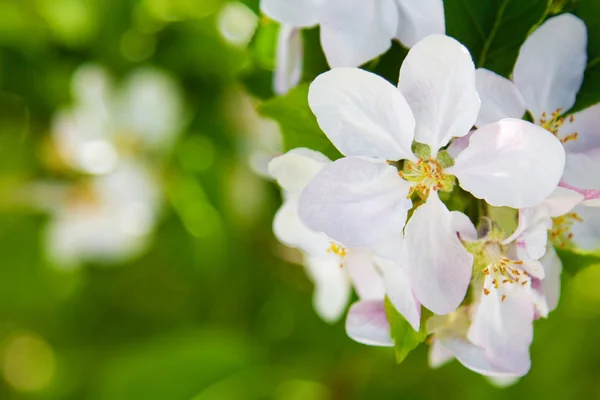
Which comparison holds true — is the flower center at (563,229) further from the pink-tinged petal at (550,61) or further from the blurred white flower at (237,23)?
the blurred white flower at (237,23)

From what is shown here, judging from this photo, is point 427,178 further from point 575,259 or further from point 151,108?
point 151,108

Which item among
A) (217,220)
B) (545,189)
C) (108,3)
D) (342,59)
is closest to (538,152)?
(545,189)

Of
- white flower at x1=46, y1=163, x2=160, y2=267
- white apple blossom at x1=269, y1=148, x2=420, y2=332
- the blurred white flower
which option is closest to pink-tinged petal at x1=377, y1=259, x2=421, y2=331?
white apple blossom at x1=269, y1=148, x2=420, y2=332

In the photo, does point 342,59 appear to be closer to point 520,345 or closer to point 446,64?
point 446,64

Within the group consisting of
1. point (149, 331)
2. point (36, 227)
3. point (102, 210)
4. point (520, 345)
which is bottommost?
point (149, 331)

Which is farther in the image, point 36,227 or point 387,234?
point 36,227

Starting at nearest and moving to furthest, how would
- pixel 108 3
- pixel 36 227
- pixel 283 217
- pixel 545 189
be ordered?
pixel 545 189 → pixel 283 217 → pixel 108 3 → pixel 36 227

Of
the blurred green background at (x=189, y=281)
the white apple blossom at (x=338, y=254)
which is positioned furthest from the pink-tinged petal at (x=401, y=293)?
the blurred green background at (x=189, y=281)
